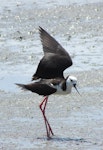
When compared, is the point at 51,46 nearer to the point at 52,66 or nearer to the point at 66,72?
the point at 52,66

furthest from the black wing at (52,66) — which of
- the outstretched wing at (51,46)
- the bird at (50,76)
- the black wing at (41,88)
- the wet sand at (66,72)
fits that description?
the wet sand at (66,72)

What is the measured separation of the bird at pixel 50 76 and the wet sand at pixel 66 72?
9.3 inches

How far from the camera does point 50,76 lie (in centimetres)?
917

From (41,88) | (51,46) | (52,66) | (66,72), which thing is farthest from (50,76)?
(66,72)

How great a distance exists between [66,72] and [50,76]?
2247 mm

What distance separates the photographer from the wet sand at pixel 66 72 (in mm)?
8375

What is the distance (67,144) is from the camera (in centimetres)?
809

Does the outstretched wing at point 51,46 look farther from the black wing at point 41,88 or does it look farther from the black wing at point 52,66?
the black wing at point 41,88

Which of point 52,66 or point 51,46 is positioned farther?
point 51,46

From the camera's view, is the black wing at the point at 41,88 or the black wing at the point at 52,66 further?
the black wing at the point at 52,66

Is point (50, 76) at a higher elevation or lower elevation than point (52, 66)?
lower

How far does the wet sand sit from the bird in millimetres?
237

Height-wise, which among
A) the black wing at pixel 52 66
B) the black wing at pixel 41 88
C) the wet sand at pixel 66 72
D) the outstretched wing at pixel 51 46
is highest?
the outstretched wing at pixel 51 46

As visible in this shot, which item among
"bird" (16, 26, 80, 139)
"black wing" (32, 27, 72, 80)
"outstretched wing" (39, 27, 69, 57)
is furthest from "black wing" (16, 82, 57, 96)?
"outstretched wing" (39, 27, 69, 57)
